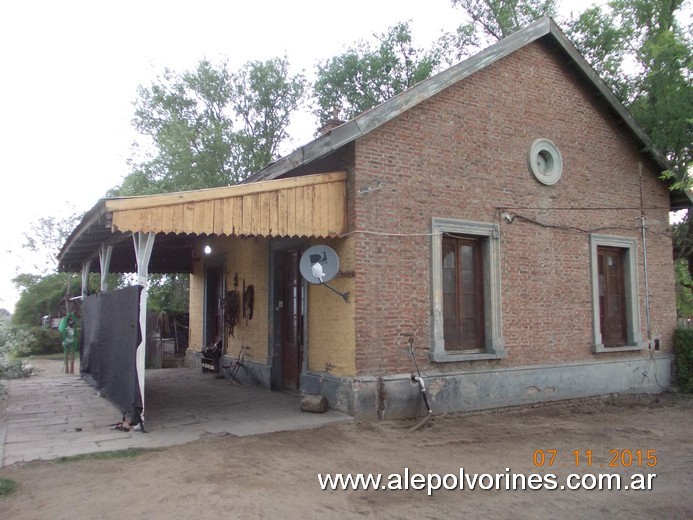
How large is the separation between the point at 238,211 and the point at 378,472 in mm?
3805

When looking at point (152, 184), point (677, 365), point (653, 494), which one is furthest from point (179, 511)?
point (152, 184)

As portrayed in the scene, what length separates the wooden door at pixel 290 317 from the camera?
32.8ft

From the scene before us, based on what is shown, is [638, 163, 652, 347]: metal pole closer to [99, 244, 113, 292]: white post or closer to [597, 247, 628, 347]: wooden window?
[597, 247, 628, 347]: wooden window

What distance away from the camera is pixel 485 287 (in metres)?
9.43

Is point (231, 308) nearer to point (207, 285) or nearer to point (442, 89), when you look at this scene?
point (207, 285)

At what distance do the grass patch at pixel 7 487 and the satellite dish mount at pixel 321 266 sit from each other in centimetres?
424

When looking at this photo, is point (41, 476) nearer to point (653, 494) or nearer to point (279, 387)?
point (279, 387)

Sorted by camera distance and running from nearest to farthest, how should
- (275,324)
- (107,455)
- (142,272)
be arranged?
(107,455), (142,272), (275,324)

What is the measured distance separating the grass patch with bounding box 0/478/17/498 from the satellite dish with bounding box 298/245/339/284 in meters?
4.24

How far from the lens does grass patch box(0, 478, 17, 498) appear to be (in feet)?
16.5

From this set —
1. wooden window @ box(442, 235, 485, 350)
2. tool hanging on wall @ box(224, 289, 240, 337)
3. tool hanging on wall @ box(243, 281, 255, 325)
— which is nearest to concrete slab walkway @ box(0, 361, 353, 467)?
tool hanging on wall @ box(224, 289, 240, 337)

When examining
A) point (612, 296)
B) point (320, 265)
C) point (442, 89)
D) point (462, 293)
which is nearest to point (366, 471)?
point (320, 265)

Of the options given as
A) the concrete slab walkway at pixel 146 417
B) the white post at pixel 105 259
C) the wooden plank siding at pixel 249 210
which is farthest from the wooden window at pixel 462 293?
the white post at pixel 105 259

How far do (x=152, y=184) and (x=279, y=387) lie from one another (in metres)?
16.5
